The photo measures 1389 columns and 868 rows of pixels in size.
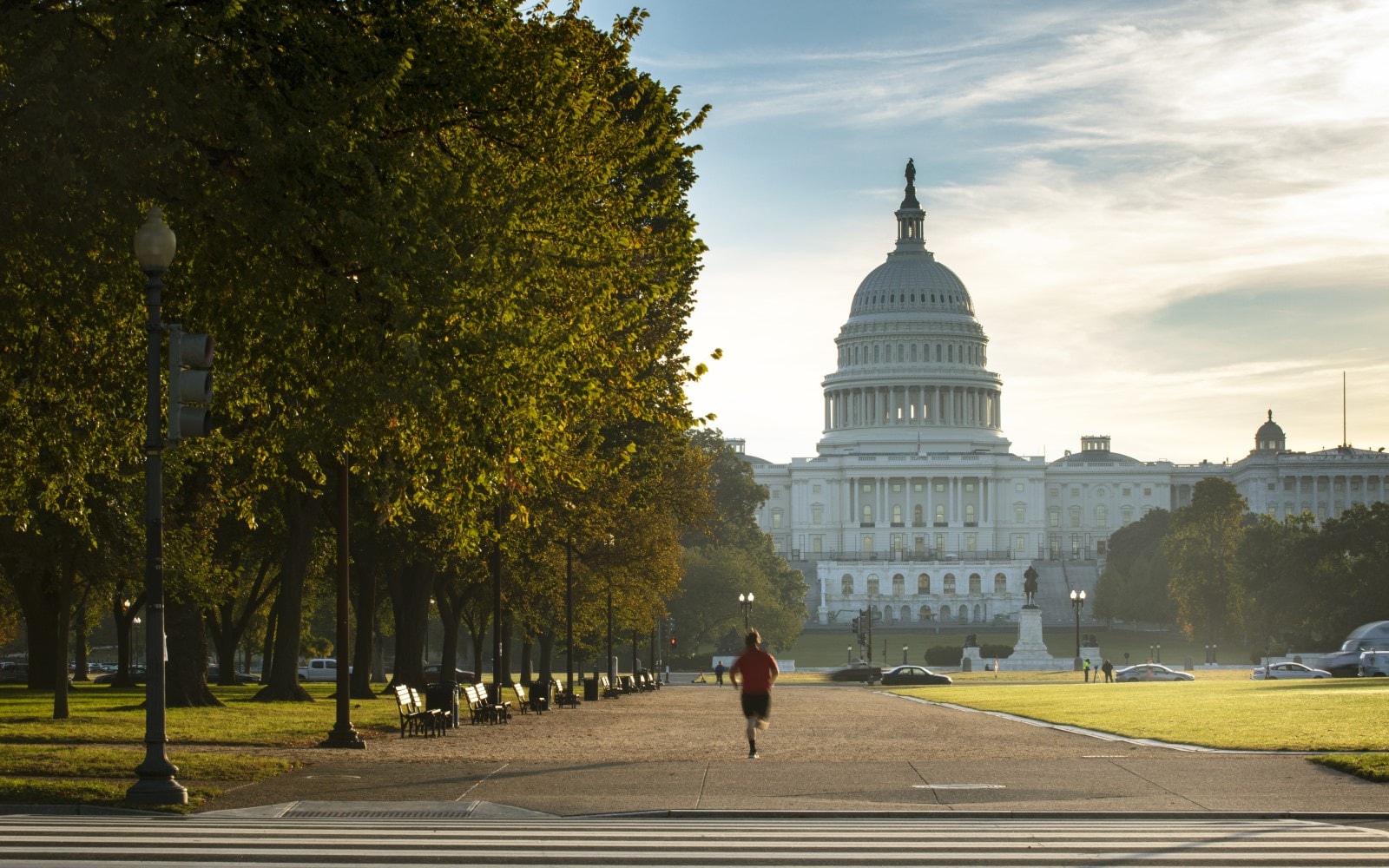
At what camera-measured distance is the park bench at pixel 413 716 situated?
112 feet

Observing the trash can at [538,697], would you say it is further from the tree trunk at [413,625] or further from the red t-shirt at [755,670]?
the red t-shirt at [755,670]

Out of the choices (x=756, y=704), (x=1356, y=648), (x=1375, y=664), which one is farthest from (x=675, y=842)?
(x=1356, y=648)

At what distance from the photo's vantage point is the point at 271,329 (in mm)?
21766

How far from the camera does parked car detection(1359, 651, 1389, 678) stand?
2953 inches

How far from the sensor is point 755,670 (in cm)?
2788

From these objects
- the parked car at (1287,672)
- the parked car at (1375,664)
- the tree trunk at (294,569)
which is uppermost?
the tree trunk at (294,569)

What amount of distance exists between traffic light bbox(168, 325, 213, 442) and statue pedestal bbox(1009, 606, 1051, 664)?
103 metres

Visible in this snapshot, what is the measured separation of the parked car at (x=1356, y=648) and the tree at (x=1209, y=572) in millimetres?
27847

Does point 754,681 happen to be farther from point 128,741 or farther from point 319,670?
point 319,670

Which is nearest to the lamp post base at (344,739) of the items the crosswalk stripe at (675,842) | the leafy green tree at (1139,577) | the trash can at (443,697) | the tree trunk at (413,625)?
the trash can at (443,697)

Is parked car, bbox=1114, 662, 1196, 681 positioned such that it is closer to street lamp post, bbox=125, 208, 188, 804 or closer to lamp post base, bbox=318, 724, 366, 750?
lamp post base, bbox=318, 724, 366, 750

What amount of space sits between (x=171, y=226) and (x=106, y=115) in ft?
5.88

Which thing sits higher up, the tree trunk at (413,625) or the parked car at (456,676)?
the tree trunk at (413,625)

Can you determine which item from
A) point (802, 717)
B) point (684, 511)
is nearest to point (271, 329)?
point (802, 717)
